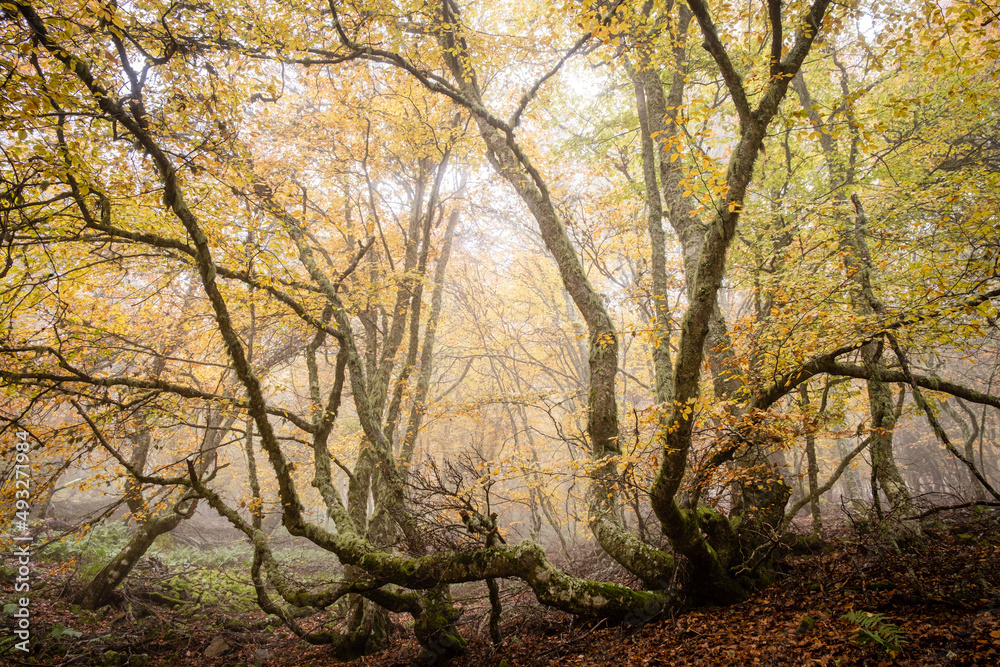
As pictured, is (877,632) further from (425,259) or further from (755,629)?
(425,259)

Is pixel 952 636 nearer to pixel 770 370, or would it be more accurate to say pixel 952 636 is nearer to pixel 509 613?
pixel 770 370

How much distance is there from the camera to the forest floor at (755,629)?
3.74 m

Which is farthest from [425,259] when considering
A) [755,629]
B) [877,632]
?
[877,632]

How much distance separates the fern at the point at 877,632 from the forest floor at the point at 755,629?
1 centimetres

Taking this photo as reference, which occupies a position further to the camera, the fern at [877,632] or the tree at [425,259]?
the tree at [425,259]

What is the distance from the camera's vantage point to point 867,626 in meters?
3.84

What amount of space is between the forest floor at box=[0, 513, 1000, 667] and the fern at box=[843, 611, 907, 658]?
1 cm

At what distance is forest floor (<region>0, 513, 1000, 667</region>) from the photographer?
3738 millimetres

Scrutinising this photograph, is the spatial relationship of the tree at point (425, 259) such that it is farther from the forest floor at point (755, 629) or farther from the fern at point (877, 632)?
the fern at point (877, 632)

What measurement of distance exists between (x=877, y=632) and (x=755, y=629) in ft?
3.51

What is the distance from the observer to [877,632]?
12.3ft

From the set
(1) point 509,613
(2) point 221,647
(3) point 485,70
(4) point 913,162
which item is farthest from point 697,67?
(2) point 221,647

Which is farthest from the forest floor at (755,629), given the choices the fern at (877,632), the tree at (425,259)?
the tree at (425,259)

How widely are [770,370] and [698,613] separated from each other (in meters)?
3.08
